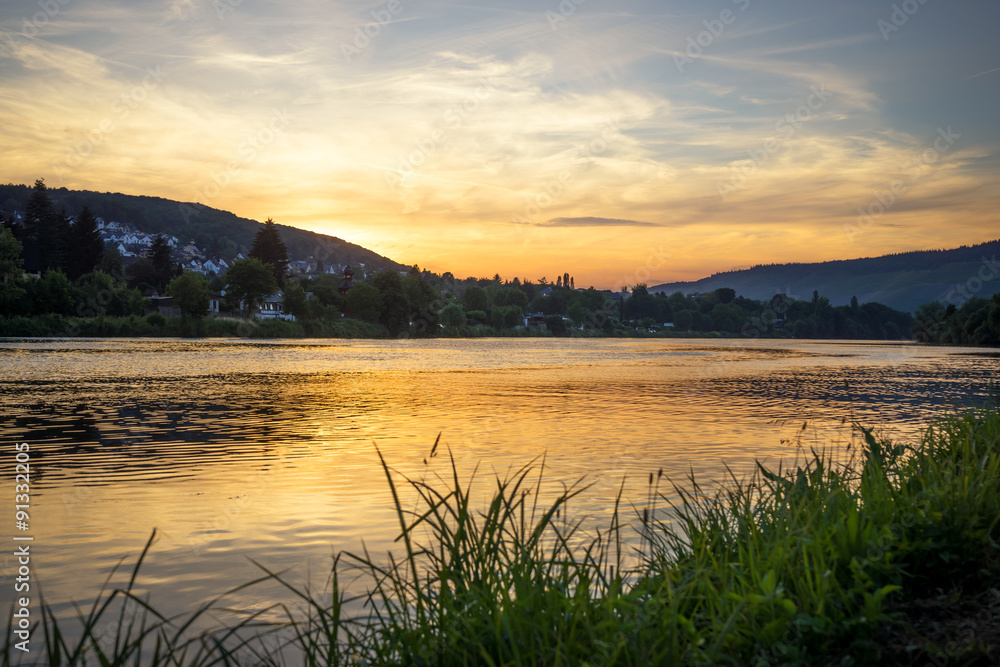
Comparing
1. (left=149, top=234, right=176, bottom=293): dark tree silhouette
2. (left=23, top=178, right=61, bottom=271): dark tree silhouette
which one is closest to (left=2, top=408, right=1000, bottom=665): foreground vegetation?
(left=23, top=178, right=61, bottom=271): dark tree silhouette

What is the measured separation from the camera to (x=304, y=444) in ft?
49.8

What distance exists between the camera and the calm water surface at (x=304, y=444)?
25.6 feet

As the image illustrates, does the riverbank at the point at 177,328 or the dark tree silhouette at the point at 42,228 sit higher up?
the dark tree silhouette at the point at 42,228

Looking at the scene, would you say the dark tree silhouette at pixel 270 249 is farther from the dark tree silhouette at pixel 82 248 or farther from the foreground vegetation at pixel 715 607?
the foreground vegetation at pixel 715 607

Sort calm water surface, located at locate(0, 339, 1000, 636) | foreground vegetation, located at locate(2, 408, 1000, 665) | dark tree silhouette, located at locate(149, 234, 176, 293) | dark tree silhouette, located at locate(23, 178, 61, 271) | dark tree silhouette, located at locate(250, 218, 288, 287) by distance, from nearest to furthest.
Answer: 1. foreground vegetation, located at locate(2, 408, 1000, 665)
2. calm water surface, located at locate(0, 339, 1000, 636)
3. dark tree silhouette, located at locate(23, 178, 61, 271)
4. dark tree silhouette, located at locate(149, 234, 176, 293)
5. dark tree silhouette, located at locate(250, 218, 288, 287)

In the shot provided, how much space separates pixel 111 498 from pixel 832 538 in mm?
9135

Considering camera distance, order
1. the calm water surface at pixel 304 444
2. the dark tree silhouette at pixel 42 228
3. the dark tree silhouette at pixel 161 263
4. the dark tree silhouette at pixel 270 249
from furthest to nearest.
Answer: the dark tree silhouette at pixel 270 249 < the dark tree silhouette at pixel 161 263 < the dark tree silhouette at pixel 42 228 < the calm water surface at pixel 304 444

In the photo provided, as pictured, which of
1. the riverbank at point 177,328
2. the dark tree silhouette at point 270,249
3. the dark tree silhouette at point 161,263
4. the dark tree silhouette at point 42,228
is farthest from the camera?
the dark tree silhouette at point 270,249

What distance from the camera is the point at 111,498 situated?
389 inches

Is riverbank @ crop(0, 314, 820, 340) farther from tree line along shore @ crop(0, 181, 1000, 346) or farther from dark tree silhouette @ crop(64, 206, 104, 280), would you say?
dark tree silhouette @ crop(64, 206, 104, 280)

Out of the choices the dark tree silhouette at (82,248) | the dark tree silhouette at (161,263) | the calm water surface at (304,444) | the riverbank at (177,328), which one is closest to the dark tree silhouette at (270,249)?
the dark tree silhouette at (161,263)

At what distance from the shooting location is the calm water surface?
779 centimetres

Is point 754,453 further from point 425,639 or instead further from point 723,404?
point 425,639

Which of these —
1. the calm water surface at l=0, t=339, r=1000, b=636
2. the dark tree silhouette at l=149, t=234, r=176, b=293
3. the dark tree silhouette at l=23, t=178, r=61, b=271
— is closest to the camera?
the calm water surface at l=0, t=339, r=1000, b=636
